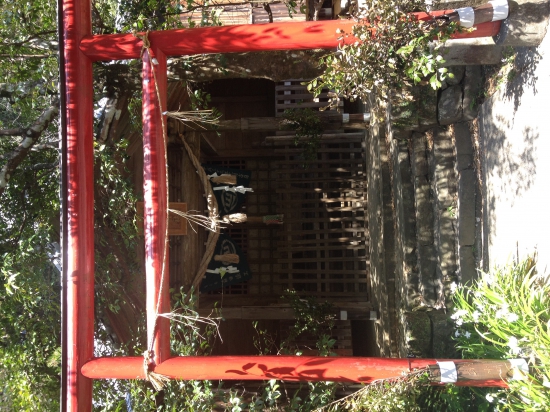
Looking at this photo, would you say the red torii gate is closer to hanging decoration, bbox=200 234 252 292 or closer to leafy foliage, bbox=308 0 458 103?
leafy foliage, bbox=308 0 458 103

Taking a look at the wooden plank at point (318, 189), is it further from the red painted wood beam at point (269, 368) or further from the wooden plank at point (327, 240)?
the red painted wood beam at point (269, 368)

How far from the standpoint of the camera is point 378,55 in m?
2.76

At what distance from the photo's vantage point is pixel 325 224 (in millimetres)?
7078

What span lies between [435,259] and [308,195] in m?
3.01

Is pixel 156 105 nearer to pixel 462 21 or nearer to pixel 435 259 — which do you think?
pixel 462 21

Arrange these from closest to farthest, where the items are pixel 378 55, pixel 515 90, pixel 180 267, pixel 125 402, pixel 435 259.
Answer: pixel 378 55
pixel 515 90
pixel 125 402
pixel 435 259
pixel 180 267

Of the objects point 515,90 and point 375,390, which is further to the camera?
point 515,90

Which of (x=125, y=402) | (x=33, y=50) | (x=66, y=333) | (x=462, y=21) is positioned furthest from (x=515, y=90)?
(x=33, y=50)

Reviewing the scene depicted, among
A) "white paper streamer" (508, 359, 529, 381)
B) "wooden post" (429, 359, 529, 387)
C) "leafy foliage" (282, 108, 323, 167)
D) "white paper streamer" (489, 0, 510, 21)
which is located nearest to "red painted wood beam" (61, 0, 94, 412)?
"wooden post" (429, 359, 529, 387)

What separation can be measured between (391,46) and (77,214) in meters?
2.34

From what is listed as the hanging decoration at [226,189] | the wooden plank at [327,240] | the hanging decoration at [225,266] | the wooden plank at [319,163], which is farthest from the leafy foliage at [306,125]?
the hanging decoration at [225,266]

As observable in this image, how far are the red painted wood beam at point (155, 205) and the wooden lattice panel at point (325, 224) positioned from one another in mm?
4016

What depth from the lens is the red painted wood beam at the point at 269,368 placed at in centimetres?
283

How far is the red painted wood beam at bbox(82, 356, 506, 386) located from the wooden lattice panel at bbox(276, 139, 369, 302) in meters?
3.93
